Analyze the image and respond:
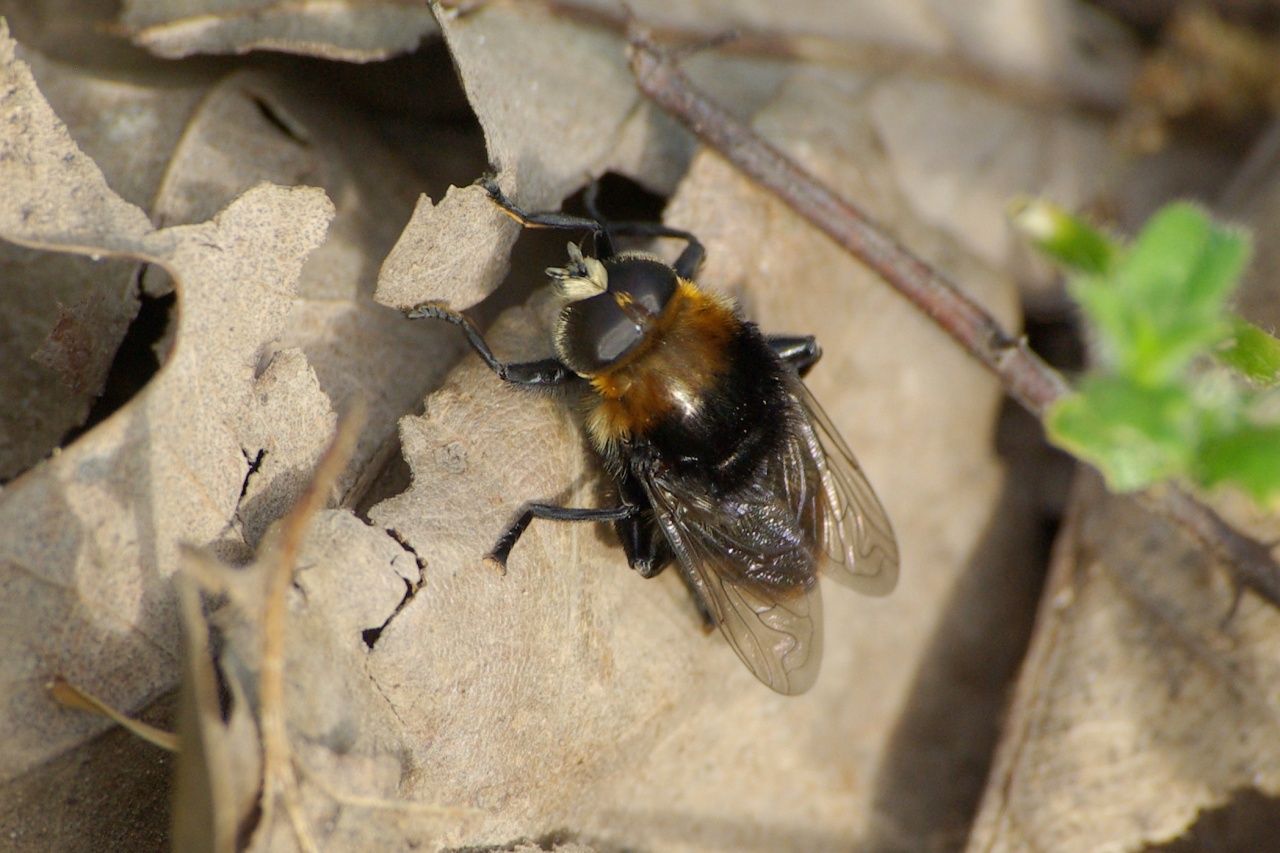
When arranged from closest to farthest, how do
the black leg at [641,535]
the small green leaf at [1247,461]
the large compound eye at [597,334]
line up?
the small green leaf at [1247,461], the large compound eye at [597,334], the black leg at [641,535]

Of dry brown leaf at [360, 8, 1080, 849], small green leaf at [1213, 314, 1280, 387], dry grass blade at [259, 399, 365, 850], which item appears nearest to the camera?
dry grass blade at [259, 399, 365, 850]

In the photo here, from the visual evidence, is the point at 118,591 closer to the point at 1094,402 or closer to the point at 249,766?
the point at 249,766

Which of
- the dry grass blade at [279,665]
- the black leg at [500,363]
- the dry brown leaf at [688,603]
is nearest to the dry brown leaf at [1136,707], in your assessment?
the dry brown leaf at [688,603]

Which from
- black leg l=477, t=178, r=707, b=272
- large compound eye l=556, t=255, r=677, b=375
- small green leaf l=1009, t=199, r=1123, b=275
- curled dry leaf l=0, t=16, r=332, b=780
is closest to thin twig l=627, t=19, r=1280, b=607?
black leg l=477, t=178, r=707, b=272

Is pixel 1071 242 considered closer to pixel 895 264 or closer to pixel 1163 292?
pixel 1163 292

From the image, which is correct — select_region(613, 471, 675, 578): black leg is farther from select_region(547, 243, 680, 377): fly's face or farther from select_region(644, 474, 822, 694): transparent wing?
select_region(547, 243, 680, 377): fly's face

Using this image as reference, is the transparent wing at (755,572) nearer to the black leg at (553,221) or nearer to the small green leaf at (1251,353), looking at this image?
the black leg at (553,221)

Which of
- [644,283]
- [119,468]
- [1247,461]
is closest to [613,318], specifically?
[644,283]
